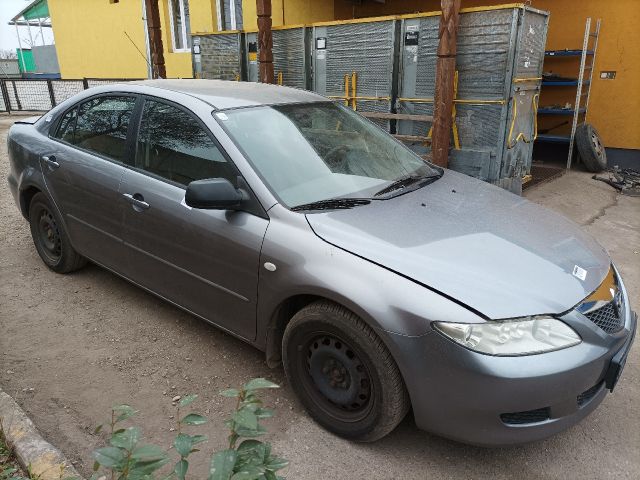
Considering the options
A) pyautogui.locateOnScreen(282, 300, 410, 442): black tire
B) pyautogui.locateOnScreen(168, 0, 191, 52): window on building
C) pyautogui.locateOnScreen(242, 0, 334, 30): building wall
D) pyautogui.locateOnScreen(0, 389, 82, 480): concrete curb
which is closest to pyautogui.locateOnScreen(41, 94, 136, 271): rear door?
pyautogui.locateOnScreen(0, 389, 82, 480): concrete curb

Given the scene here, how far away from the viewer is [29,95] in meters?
15.1

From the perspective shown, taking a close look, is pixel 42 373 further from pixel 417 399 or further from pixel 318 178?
pixel 417 399

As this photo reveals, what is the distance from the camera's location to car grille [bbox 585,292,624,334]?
7.16ft

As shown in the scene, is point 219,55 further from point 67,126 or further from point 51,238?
point 51,238

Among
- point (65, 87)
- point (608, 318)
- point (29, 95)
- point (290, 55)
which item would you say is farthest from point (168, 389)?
point (29, 95)

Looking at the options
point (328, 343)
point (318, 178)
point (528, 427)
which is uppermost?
point (318, 178)

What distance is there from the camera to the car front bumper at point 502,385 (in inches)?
77.0

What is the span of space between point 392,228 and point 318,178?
59 centimetres

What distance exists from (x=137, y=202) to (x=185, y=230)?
48 centimetres

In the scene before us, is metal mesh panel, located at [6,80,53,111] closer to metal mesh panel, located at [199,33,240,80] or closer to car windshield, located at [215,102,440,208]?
metal mesh panel, located at [199,33,240,80]

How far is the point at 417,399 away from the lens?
6.97 feet

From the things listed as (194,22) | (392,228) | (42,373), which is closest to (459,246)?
(392,228)

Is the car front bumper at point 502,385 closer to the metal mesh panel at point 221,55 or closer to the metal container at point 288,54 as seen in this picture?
the metal container at point 288,54

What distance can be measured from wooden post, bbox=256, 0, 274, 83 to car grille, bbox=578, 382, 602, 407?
7.35 m
